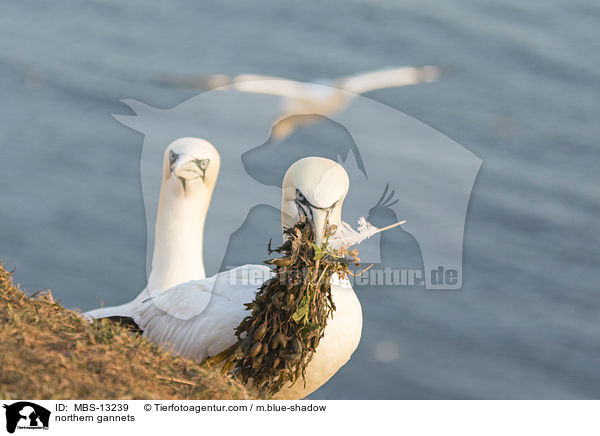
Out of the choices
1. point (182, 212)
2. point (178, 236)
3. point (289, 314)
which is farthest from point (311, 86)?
point (289, 314)

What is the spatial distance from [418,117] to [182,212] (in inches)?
211

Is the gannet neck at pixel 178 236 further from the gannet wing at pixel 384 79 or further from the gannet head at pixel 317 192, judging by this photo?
the gannet head at pixel 317 192

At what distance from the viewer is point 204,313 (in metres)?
5.58

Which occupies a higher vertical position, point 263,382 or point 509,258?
point 509,258

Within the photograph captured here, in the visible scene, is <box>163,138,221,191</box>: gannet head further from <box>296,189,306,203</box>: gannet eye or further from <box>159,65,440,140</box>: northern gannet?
<box>296,189,306,203</box>: gannet eye

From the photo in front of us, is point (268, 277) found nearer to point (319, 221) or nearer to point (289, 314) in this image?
point (319, 221)

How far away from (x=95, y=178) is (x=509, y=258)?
5.48m

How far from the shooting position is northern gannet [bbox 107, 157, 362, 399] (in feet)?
17.7

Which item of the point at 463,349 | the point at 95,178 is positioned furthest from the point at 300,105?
the point at 95,178

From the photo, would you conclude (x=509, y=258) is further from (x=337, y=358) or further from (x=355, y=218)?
(x=337, y=358)

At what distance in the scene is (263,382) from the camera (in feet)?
16.6

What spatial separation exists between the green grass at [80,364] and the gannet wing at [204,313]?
1079 millimetres

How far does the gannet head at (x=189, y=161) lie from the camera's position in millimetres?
7926

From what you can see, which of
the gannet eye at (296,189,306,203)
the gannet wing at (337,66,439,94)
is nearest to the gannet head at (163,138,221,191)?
the gannet wing at (337,66,439,94)
